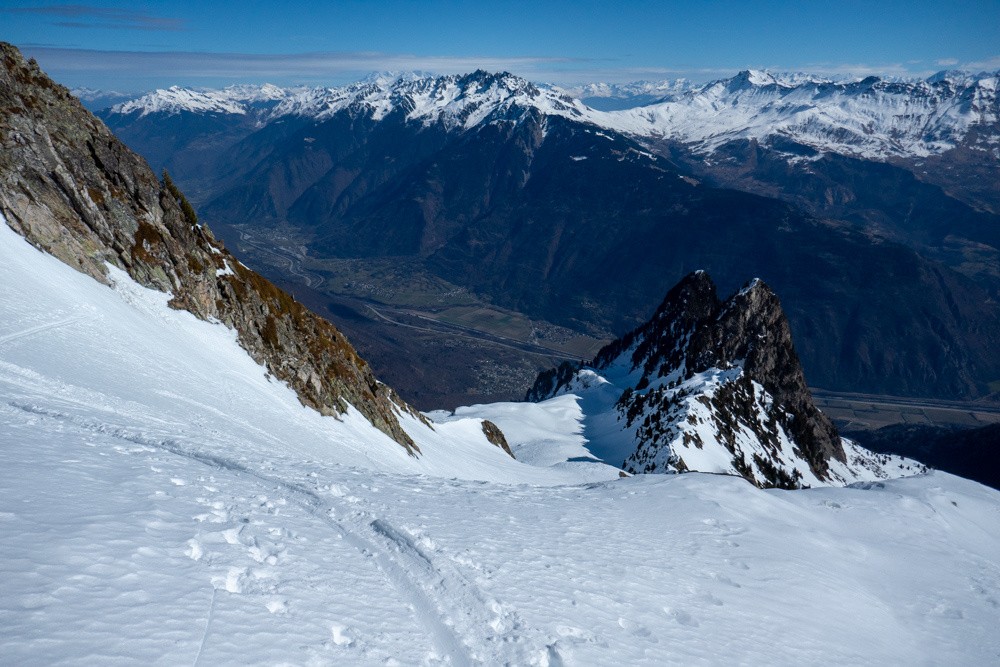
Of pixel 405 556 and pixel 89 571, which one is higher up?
pixel 89 571

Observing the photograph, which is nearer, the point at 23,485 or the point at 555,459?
the point at 23,485

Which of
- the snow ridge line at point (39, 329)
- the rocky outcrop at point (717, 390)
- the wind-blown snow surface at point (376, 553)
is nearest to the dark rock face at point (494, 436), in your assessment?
the rocky outcrop at point (717, 390)

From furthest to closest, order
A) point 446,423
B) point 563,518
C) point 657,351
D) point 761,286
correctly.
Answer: point 657,351 < point 761,286 < point 446,423 < point 563,518

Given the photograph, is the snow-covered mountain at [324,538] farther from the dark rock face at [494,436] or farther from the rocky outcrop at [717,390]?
the dark rock face at [494,436]

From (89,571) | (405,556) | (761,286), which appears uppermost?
(761,286)

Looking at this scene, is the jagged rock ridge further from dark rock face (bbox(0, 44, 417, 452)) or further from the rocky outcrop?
dark rock face (bbox(0, 44, 417, 452))

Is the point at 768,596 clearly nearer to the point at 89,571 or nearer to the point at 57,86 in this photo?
the point at 89,571

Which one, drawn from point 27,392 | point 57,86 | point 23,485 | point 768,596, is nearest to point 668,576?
point 768,596

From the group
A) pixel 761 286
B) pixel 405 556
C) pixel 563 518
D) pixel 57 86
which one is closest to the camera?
pixel 405 556

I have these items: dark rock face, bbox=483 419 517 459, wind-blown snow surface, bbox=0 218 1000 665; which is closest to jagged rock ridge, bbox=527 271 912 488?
dark rock face, bbox=483 419 517 459
